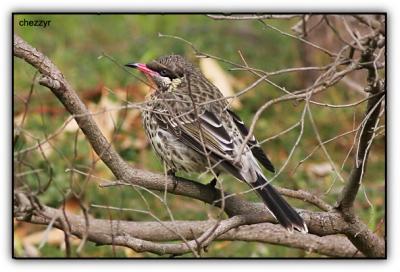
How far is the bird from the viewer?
4121 millimetres

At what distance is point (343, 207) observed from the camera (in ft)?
14.2

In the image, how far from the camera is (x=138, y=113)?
6020mm

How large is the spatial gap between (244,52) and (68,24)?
1.26 m

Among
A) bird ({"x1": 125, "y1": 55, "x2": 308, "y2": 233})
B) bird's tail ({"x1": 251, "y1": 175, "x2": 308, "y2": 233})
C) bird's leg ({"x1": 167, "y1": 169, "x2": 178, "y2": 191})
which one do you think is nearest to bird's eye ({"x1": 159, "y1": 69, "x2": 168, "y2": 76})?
bird ({"x1": 125, "y1": 55, "x2": 308, "y2": 233})

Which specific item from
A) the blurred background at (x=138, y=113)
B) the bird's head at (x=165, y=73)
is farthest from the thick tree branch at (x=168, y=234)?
the bird's head at (x=165, y=73)

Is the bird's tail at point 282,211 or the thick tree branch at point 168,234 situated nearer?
Result: the thick tree branch at point 168,234

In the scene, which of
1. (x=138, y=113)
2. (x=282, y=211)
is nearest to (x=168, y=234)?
(x=282, y=211)

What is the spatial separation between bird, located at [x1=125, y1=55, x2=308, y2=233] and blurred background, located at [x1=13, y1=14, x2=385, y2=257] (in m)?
0.28

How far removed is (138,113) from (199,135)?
179 cm

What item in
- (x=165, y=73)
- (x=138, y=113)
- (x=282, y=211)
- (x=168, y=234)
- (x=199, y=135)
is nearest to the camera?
(x=282, y=211)

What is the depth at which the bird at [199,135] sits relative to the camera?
412cm

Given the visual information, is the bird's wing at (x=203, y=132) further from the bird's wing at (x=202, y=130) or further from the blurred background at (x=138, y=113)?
the blurred background at (x=138, y=113)

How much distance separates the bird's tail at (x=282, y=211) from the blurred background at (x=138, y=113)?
519 millimetres

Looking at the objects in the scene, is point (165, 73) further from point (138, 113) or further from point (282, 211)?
point (138, 113)
